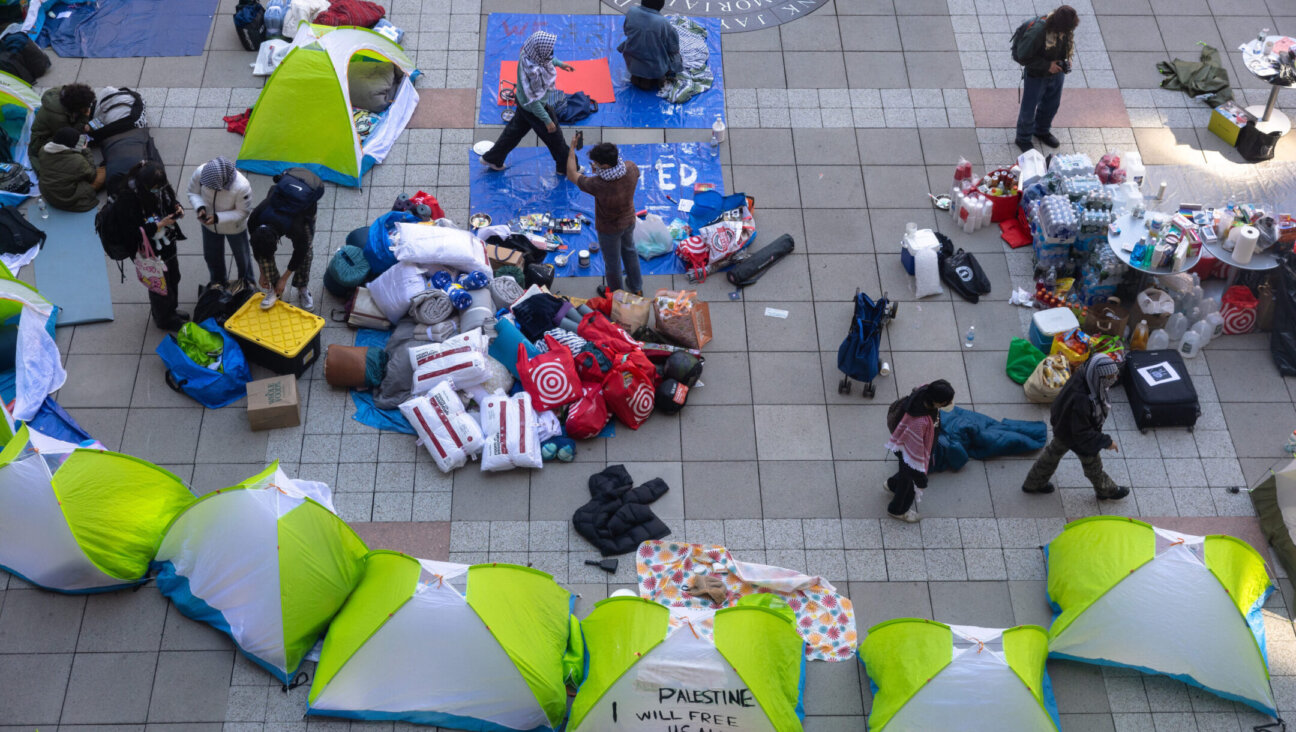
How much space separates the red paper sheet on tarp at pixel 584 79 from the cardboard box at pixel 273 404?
4.24 m

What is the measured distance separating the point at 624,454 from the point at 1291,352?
585 cm

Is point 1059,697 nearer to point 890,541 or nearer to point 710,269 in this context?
point 890,541

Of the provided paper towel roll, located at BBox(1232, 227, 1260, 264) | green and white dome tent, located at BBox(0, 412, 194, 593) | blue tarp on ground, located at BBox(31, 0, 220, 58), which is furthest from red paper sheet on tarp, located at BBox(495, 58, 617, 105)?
paper towel roll, located at BBox(1232, 227, 1260, 264)

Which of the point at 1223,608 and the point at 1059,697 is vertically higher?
the point at 1223,608

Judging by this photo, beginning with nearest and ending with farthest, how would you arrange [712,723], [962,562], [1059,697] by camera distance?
[712,723]
[1059,697]
[962,562]

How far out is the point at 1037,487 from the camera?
9.55 metres

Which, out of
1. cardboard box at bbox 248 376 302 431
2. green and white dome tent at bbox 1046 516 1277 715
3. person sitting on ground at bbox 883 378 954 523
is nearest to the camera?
green and white dome tent at bbox 1046 516 1277 715

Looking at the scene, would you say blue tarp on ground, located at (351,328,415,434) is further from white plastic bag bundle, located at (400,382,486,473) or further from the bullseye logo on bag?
the bullseye logo on bag

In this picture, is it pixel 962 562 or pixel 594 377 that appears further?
pixel 594 377

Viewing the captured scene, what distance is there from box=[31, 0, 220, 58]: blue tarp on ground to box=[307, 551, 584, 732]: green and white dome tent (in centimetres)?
769

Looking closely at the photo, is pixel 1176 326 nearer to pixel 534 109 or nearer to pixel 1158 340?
pixel 1158 340

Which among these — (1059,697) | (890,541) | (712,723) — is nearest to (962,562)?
(890,541)

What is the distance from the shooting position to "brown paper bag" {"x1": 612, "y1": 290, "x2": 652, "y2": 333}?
34.3 ft

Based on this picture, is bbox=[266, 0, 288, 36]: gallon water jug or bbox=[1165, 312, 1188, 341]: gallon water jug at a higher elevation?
bbox=[266, 0, 288, 36]: gallon water jug
